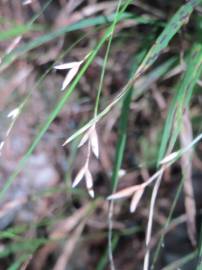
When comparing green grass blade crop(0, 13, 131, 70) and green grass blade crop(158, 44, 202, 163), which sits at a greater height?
green grass blade crop(0, 13, 131, 70)

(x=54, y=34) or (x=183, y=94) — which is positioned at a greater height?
(x=54, y=34)

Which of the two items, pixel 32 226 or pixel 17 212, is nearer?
pixel 32 226

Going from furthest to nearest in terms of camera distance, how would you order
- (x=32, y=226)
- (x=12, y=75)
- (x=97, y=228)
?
(x=12, y=75)
(x=97, y=228)
(x=32, y=226)

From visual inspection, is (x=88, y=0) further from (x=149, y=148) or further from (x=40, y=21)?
(x=149, y=148)

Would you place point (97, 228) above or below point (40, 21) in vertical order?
below

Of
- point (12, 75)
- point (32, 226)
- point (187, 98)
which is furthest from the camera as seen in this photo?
point (12, 75)

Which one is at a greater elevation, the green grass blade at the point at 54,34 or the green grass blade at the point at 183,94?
the green grass blade at the point at 54,34

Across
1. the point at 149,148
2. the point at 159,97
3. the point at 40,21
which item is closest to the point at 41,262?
the point at 149,148

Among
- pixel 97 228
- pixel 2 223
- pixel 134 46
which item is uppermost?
pixel 134 46

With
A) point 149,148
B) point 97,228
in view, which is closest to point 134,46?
point 149,148
